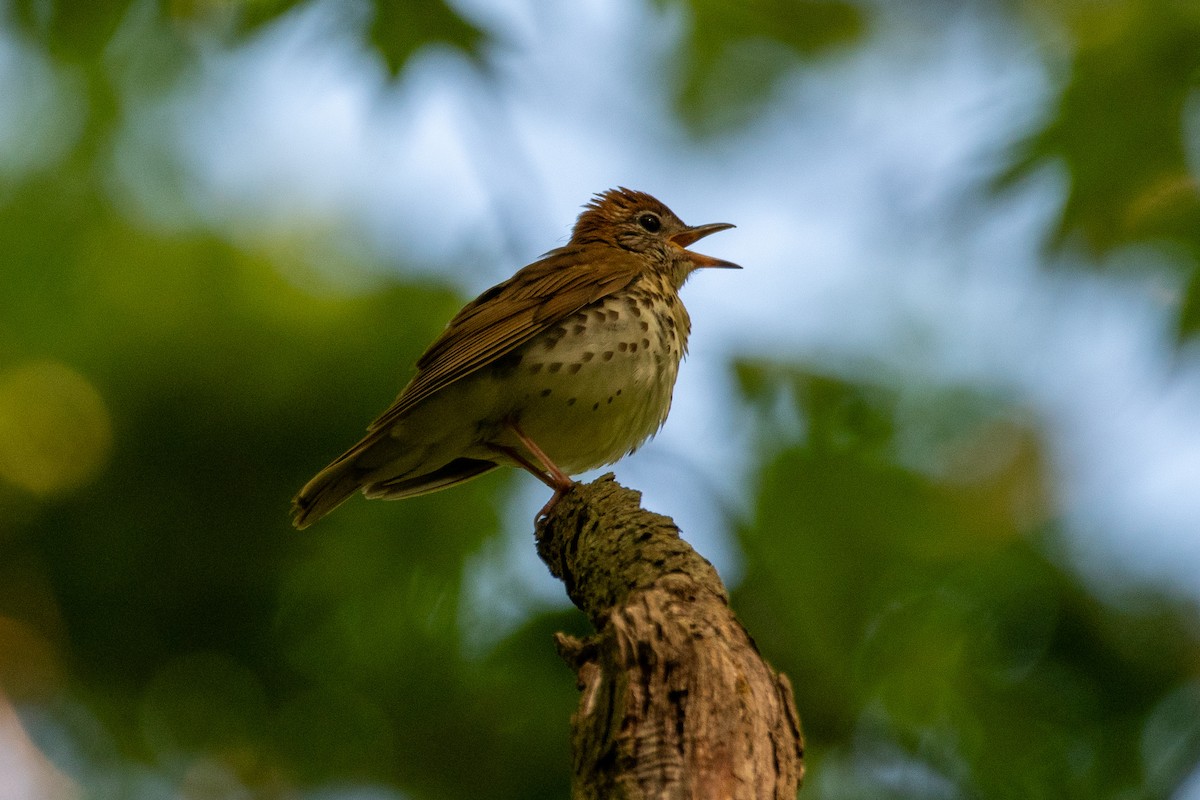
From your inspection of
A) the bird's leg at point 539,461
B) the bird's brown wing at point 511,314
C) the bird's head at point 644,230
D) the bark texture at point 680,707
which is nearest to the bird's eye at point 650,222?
the bird's head at point 644,230

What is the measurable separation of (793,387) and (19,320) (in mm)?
3705

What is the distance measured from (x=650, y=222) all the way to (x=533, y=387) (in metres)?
1.66

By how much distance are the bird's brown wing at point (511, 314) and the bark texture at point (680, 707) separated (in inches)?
93.7

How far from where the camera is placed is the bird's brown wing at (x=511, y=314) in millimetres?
4875

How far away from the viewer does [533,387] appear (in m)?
5.08

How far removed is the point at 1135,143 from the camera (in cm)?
464

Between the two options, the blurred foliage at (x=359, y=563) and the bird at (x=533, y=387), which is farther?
the blurred foliage at (x=359, y=563)

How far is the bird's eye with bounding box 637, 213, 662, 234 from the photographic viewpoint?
21.0 ft

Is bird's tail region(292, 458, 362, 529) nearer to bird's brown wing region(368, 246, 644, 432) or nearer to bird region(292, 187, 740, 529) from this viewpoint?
bird region(292, 187, 740, 529)

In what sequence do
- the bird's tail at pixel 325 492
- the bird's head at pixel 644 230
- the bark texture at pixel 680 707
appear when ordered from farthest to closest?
the bird's head at pixel 644 230 → the bird's tail at pixel 325 492 → the bark texture at pixel 680 707

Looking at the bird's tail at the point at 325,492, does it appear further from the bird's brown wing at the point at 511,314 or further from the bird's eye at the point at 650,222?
the bird's eye at the point at 650,222

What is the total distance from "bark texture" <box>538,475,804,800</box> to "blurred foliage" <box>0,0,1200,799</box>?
10.5 ft

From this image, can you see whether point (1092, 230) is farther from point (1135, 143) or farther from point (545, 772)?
point (545, 772)

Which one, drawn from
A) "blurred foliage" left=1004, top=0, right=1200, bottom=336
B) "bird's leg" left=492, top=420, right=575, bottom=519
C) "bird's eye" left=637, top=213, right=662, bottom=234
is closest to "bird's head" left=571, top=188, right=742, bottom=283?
"bird's eye" left=637, top=213, right=662, bottom=234
